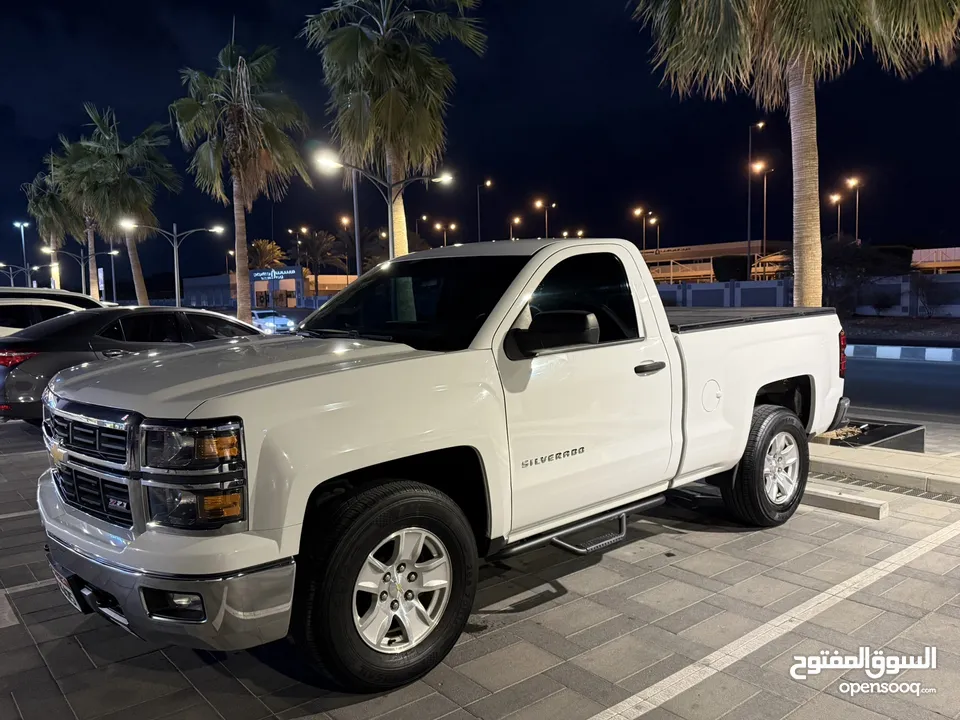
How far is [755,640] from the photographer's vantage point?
3.92 meters

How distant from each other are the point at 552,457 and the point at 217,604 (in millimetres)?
1823

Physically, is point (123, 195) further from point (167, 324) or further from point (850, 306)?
point (850, 306)

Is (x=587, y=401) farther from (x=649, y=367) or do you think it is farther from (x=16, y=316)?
(x=16, y=316)

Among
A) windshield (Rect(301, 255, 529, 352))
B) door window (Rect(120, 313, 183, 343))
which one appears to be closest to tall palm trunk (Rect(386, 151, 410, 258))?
door window (Rect(120, 313, 183, 343))

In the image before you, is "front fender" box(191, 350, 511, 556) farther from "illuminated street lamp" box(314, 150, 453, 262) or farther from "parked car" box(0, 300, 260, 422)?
"illuminated street lamp" box(314, 150, 453, 262)

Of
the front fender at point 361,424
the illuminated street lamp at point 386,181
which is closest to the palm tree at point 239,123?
the illuminated street lamp at point 386,181

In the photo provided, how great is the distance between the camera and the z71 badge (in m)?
3.89

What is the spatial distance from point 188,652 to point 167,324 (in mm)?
6855

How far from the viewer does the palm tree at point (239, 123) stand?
21156 millimetres

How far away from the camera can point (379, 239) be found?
229 feet

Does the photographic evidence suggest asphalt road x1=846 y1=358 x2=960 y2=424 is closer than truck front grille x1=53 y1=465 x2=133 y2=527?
No

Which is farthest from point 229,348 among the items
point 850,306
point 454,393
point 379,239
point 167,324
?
point 379,239

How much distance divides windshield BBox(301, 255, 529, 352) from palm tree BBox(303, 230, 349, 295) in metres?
70.4

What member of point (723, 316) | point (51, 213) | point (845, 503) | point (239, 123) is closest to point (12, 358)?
point (723, 316)
